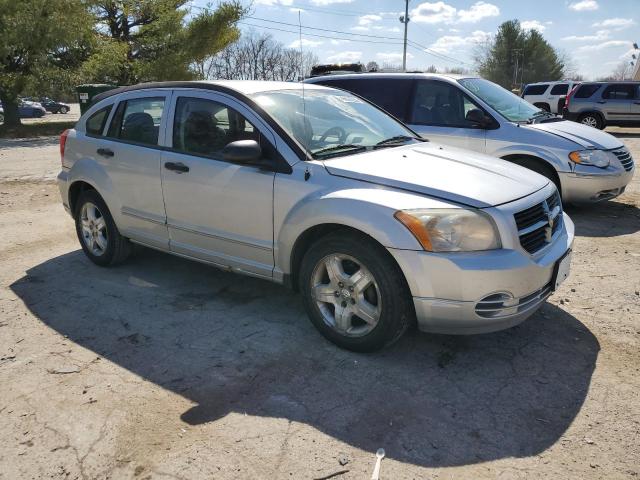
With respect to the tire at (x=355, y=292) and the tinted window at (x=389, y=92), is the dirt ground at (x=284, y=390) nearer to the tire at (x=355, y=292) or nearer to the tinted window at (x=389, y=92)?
the tire at (x=355, y=292)

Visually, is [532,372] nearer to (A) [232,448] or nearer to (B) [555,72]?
(A) [232,448]

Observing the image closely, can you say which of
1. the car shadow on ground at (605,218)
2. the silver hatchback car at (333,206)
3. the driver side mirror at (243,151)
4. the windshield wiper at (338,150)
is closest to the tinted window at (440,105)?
the car shadow on ground at (605,218)

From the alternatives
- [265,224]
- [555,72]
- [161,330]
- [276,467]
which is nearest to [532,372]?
[276,467]

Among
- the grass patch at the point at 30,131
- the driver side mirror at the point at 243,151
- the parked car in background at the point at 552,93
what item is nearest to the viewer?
the driver side mirror at the point at 243,151

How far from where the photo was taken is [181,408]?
2.92 m

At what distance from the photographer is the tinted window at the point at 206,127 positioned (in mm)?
3926

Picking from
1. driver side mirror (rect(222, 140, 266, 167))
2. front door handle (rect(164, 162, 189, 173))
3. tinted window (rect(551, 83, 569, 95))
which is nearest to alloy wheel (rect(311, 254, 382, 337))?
driver side mirror (rect(222, 140, 266, 167))

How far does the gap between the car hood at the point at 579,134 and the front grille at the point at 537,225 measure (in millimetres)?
3430

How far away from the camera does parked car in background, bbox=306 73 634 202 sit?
647 cm

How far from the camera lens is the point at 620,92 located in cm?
1838

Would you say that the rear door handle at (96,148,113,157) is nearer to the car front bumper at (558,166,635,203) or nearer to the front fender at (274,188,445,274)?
the front fender at (274,188,445,274)

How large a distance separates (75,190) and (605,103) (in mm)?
18539

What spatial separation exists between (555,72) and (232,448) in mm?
82655

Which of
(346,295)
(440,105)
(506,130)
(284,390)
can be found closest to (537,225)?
(346,295)
